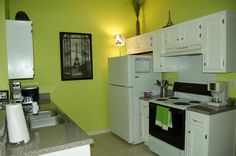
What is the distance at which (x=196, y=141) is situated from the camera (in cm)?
234

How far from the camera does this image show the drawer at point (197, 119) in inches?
87.5

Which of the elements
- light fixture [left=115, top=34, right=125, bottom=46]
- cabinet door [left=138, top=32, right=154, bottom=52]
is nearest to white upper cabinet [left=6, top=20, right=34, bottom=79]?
light fixture [left=115, top=34, right=125, bottom=46]

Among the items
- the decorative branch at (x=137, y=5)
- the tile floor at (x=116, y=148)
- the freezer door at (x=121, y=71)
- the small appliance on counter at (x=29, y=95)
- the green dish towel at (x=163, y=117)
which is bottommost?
the tile floor at (x=116, y=148)

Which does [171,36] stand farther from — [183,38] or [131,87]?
[131,87]

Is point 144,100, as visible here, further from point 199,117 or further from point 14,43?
point 14,43

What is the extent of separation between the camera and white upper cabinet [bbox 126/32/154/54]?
3461mm

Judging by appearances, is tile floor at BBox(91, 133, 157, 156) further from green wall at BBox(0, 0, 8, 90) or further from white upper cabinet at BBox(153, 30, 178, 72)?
green wall at BBox(0, 0, 8, 90)

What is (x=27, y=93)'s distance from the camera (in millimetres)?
2986

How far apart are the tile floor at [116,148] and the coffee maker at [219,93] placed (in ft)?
4.44

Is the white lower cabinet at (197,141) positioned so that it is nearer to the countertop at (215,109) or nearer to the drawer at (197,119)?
the drawer at (197,119)

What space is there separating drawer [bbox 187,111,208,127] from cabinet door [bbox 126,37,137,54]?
1928 millimetres

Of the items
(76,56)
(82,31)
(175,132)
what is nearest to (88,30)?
(82,31)

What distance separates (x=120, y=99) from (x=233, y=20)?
2.20 m

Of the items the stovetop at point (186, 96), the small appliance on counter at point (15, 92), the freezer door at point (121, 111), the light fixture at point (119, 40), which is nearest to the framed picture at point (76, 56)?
the light fixture at point (119, 40)
